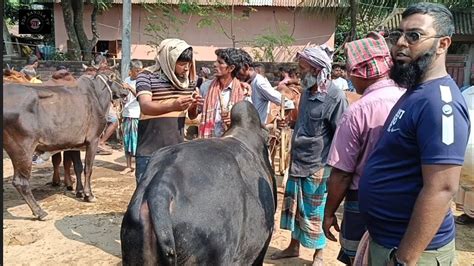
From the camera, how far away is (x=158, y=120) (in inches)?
158

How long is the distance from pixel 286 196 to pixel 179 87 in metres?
1.42

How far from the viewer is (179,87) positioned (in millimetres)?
3959

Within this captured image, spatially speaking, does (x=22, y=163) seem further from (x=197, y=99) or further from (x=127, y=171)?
(x=197, y=99)

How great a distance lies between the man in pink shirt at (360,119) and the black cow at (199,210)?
473 mm

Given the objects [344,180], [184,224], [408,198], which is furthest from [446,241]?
[184,224]

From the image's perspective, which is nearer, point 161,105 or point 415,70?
point 415,70

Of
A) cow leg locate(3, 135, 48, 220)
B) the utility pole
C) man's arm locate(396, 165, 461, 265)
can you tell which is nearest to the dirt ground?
cow leg locate(3, 135, 48, 220)

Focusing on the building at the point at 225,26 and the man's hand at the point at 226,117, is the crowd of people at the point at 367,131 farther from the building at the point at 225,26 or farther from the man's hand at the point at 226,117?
the building at the point at 225,26

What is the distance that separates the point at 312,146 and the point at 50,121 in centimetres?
354

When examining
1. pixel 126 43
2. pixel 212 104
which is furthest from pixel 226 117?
pixel 126 43

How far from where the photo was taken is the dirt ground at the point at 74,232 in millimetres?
4707

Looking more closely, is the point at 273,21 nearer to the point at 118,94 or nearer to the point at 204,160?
→ the point at 118,94

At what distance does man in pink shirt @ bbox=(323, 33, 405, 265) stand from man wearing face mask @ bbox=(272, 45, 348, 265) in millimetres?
1139

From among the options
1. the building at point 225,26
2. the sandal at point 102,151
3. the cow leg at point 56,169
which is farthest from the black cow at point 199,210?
the building at point 225,26
